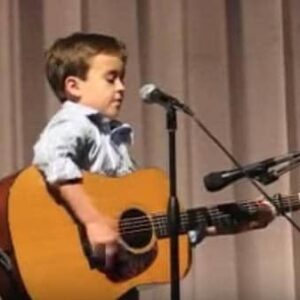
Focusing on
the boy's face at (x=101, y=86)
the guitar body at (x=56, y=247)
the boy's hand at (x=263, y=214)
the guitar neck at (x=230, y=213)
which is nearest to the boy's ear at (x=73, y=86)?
the boy's face at (x=101, y=86)

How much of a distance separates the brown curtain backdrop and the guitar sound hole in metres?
0.58

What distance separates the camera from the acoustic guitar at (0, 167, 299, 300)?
6.03 ft

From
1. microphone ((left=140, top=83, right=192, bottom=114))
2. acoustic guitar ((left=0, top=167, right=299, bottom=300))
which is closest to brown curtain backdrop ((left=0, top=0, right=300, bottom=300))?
acoustic guitar ((left=0, top=167, right=299, bottom=300))

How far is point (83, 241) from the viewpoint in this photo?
6.07 feet

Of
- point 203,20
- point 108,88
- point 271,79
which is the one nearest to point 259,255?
point 271,79

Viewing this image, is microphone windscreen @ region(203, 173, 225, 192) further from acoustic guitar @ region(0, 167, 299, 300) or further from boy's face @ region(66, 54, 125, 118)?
boy's face @ region(66, 54, 125, 118)

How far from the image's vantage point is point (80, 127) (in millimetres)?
1880

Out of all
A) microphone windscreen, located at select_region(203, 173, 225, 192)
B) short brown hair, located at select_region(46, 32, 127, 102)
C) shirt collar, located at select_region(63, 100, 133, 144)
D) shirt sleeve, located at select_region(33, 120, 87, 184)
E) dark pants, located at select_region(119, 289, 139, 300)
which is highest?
short brown hair, located at select_region(46, 32, 127, 102)

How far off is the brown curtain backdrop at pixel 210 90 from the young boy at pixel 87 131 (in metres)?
0.48

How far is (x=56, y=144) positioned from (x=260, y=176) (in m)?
0.38

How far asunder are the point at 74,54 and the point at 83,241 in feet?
1.22

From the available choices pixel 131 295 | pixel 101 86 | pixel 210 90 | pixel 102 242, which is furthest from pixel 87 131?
pixel 210 90

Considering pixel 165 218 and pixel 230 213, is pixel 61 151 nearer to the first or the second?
pixel 165 218

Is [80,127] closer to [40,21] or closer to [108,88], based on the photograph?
[108,88]
